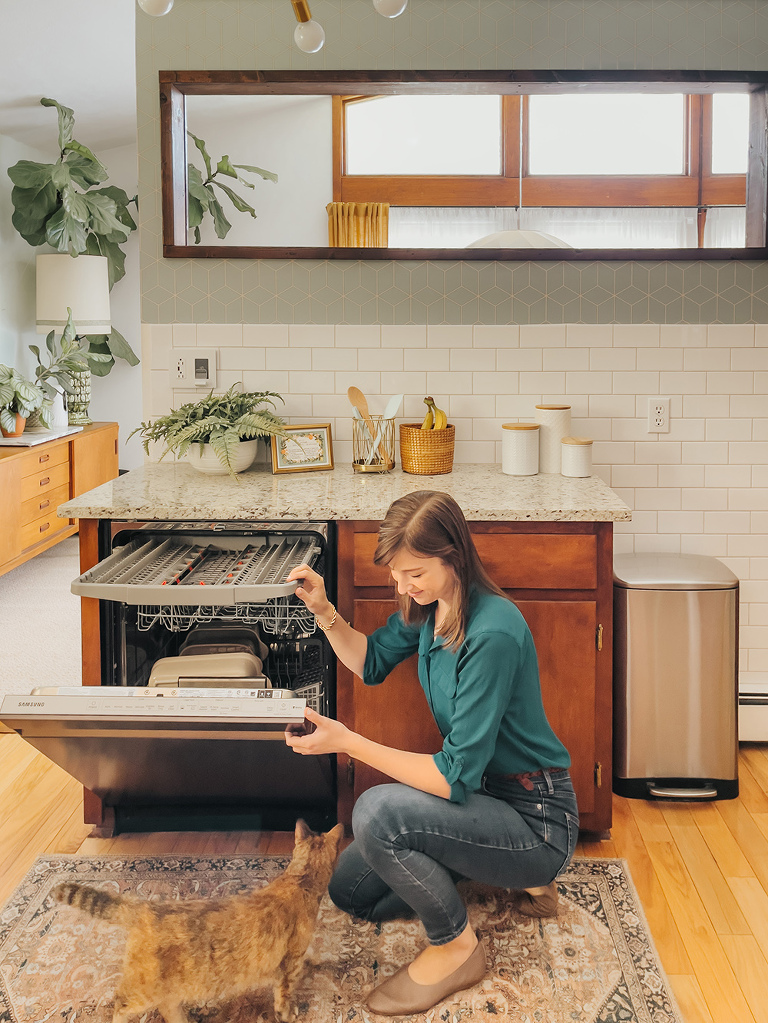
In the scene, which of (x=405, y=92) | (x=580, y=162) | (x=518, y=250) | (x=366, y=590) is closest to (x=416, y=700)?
(x=366, y=590)

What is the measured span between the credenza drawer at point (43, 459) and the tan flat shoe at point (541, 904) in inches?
147

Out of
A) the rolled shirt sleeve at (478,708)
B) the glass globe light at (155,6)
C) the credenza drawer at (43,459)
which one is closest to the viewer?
the glass globe light at (155,6)

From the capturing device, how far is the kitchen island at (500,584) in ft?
7.26

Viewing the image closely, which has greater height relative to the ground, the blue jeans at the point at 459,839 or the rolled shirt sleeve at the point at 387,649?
the rolled shirt sleeve at the point at 387,649

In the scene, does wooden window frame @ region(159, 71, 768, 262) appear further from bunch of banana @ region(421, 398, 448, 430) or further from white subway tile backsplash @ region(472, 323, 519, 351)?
bunch of banana @ region(421, 398, 448, 430)

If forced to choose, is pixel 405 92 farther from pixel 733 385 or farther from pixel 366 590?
pixel 366 590

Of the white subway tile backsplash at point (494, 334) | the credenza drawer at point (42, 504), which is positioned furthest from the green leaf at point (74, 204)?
the white subway tile backsplash at point (494, 334)

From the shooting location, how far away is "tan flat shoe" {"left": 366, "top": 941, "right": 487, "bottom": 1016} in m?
1.73

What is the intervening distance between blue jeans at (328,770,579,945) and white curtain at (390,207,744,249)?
3690 mm

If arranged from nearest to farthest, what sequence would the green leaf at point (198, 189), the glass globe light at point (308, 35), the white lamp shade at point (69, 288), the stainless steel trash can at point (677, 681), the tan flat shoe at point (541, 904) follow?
the glass globe light at point (308, 35)
the tan flat shoe at point (541, 904)
the stainless steel trash can at point (677, 681)
the green leaf at point (198, 189)
the white lamp shade at point (69, 288)

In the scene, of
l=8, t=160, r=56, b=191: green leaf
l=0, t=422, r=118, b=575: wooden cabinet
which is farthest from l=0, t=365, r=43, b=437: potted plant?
l=8, t=160, r=56, b=191: green leaf

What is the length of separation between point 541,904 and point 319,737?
0.75m

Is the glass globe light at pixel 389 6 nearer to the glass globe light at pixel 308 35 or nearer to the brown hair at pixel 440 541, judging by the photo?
the glass globe light at pixel 308 35

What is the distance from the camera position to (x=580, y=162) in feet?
15.6
